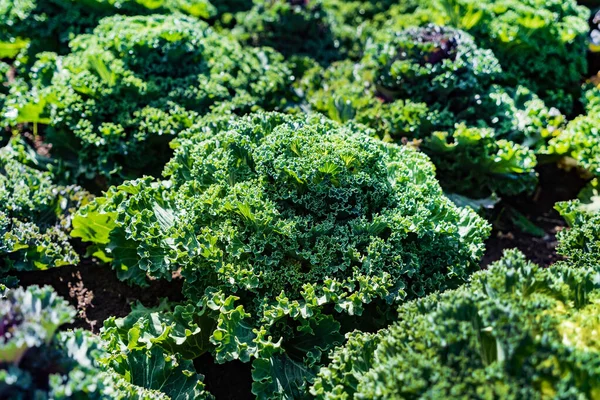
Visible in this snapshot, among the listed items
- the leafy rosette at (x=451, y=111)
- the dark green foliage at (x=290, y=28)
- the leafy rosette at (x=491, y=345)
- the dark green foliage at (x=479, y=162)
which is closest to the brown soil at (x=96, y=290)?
the leafy rosette at (x=491, y=345)

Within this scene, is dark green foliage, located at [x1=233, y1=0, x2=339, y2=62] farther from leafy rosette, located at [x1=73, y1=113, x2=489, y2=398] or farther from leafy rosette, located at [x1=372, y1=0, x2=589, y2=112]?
leafy rosette, located at [x1=73, y1=113, x2=489, y2=398]

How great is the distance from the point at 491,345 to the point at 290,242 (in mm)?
1569

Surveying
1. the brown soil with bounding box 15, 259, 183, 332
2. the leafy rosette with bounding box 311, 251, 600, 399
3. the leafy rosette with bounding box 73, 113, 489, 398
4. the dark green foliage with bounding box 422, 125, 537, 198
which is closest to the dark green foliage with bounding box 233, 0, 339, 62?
the dark green foliage with bounding box 422, 125, 537, 198

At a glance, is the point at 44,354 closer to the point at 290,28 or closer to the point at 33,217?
the point at 33,217

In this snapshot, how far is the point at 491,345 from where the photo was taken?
2.93 m

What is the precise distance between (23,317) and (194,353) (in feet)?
5.02

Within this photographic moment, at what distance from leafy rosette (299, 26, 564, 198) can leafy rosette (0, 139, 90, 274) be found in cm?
260

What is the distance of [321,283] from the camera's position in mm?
4016

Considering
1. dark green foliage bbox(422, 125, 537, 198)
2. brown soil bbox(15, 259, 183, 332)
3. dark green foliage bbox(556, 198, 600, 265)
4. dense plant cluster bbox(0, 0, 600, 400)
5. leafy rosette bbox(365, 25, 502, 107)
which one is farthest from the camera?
leafy rosette bbox(365, 25, 502, 107)

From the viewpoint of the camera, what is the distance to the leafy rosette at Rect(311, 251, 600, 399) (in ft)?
8.66

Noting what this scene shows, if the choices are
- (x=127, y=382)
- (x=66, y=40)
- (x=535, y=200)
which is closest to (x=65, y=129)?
(x=66, y=40)

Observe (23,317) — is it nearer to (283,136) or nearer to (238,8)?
(283,136)

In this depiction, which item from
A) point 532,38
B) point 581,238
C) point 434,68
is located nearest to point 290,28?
point 434,68

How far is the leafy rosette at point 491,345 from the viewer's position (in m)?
2.64
